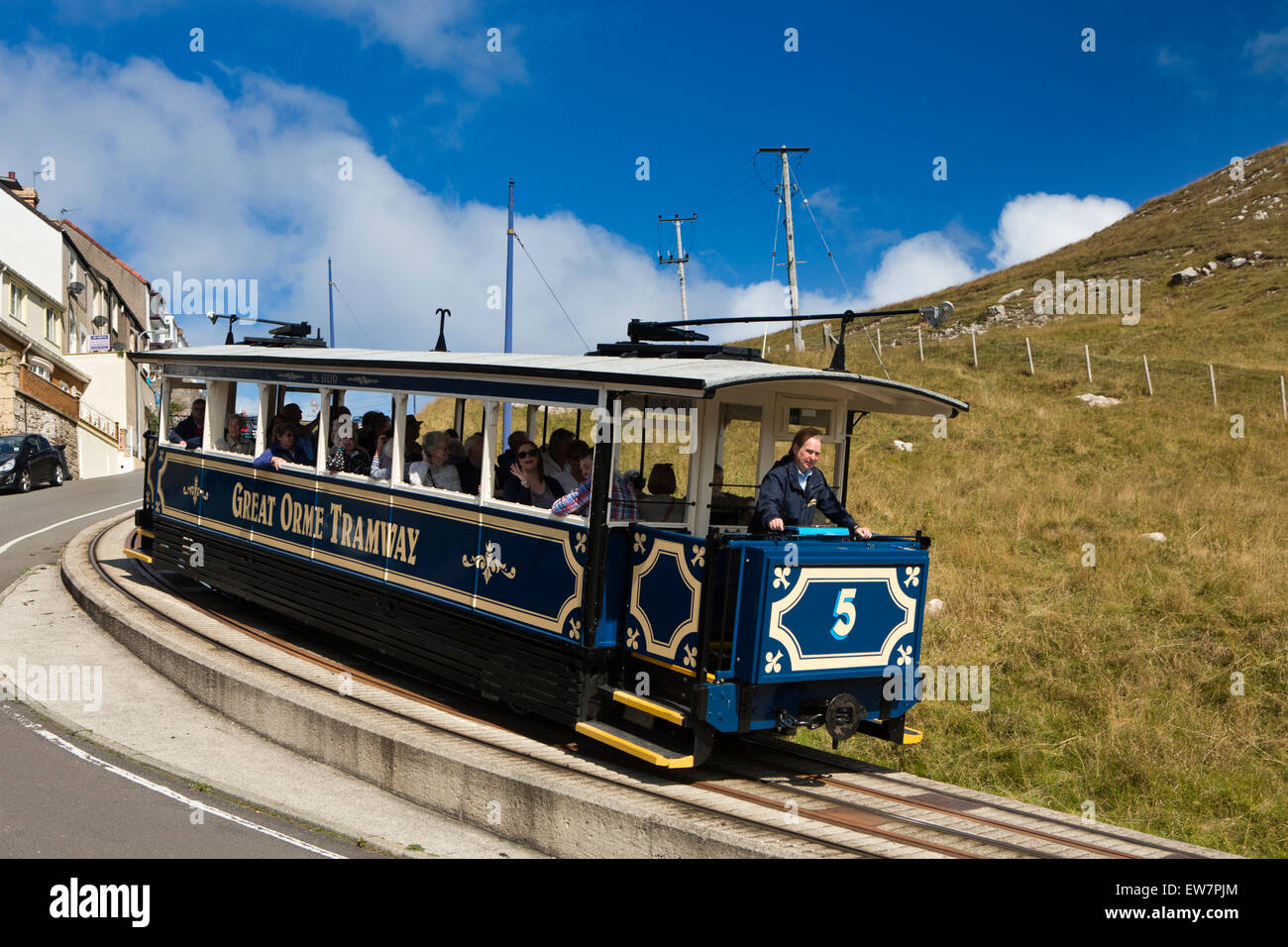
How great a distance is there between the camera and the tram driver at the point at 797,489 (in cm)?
675

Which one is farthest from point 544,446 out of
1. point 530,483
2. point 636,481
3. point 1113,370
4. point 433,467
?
point 1113,370

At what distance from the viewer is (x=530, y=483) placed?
757 cm

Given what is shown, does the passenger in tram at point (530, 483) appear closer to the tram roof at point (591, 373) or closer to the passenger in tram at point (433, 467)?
the tram roof at point (591, 373)

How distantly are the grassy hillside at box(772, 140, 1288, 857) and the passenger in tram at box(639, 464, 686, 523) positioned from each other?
3058mm

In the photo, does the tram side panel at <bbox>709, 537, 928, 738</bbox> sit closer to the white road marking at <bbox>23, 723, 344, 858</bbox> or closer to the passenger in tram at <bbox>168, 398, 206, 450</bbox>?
the white road marking at <bbox>23, 723, 344, 858</bbox>

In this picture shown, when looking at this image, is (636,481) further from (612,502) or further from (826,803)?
(826,803)

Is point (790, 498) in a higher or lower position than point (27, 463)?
higher

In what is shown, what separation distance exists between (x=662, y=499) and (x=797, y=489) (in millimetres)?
935

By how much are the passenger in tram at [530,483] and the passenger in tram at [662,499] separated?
2.53 feet

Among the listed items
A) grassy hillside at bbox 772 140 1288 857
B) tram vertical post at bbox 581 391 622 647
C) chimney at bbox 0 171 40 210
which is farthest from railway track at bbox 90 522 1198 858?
chimney at bbox 0 171 40 210

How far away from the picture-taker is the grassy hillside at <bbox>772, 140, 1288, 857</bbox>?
799 cm

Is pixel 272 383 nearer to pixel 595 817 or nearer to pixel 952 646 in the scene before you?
pixel 595 817
